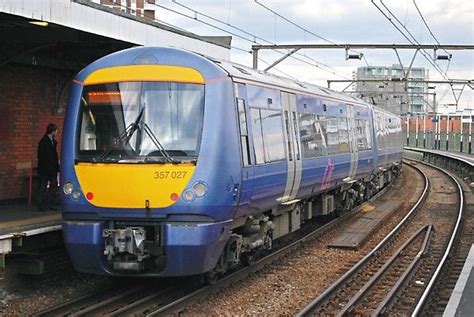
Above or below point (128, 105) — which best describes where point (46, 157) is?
below

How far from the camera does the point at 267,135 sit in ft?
34.7

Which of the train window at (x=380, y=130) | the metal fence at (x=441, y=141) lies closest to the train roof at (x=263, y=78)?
the train window at (x=380, y=130)

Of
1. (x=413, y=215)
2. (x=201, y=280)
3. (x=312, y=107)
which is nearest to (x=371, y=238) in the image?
(x=312, y=107)

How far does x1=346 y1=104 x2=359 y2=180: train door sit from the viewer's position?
674 inches

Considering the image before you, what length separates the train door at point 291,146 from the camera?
11.5 metres

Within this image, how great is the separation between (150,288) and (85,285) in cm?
111

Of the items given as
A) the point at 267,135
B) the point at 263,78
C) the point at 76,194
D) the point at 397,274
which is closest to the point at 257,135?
the point at 267,135

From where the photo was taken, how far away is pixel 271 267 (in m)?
11.6

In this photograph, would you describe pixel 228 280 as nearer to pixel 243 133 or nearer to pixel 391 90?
pixel 243 133

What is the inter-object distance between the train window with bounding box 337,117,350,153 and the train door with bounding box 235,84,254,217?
6.28 metres

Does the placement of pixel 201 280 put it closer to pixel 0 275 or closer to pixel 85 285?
pixel 85 285

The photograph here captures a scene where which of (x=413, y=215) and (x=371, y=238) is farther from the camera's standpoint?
(x=413, y=215)

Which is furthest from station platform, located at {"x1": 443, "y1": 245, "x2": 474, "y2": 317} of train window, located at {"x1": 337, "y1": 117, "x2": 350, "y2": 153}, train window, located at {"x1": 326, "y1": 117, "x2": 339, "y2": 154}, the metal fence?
the metal fence

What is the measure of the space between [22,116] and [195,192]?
4.74 m
